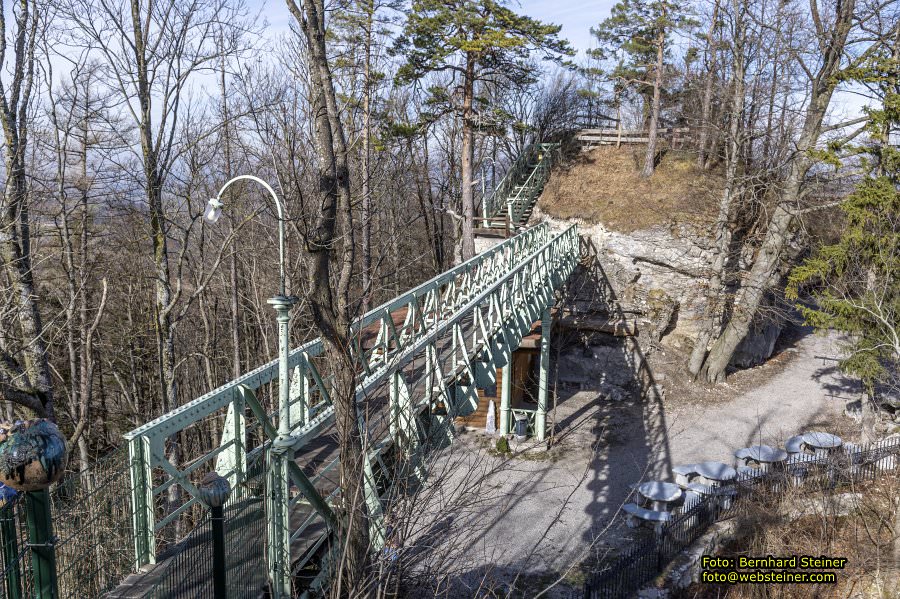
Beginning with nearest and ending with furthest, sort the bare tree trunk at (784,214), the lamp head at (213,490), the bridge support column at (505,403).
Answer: the lamp head at (213,490) → the bridge support column at (505,403) → the bare tree trunk at (784,214)

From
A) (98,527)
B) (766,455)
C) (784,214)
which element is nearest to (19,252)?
(98,527)

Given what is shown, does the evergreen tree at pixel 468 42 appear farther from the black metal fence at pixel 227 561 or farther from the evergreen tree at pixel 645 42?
the black metal fence at pixel 227 561

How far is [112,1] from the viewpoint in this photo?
1171 centimetres

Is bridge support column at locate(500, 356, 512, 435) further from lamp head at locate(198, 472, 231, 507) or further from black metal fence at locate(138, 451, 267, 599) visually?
lamp head at locate(198, 472, 231, 507)

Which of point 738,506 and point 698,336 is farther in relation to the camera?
point 698,336

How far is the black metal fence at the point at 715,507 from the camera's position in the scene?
31.7 ft

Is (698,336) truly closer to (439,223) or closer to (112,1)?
(439,223)

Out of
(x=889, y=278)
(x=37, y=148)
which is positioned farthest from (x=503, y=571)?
(x=37, y=148)

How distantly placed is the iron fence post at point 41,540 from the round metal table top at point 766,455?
13752 mm

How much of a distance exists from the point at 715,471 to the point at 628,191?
1203 centimetres

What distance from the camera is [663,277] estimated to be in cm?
2161

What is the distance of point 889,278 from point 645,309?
832cm

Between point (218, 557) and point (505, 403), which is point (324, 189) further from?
A: point (505, 403)

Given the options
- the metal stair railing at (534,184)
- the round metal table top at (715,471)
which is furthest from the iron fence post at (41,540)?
the metal stair railing at (534,184)
